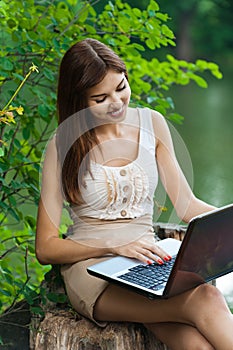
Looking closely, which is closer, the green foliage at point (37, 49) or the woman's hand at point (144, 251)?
the woman's hand at point (144, 251)

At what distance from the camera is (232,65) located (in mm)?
13984

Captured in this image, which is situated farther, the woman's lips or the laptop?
the woman's lips

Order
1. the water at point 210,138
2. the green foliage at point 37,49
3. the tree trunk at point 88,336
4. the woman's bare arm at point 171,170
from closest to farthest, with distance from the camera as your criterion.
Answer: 1. the tree trunk at point 88,336
2. the woman's bare arm at point 171,170
3. the green foliage at point 37,49
4. the water at point 210,138

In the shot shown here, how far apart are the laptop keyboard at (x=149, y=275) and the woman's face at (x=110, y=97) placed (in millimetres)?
374

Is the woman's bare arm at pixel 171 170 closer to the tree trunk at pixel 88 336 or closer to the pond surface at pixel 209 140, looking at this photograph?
the pond surface at pixel 209 140

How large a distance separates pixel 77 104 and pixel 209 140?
5033 millimetres

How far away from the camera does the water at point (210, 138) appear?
495 cm

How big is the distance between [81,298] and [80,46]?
59 cm

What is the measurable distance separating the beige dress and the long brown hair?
4 centimetres

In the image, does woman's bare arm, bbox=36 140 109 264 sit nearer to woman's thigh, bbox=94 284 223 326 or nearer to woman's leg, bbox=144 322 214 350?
woman's thigh, bbox=94 284 223 326

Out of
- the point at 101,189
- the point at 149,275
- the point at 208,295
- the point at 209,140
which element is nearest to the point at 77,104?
the point at 101,189

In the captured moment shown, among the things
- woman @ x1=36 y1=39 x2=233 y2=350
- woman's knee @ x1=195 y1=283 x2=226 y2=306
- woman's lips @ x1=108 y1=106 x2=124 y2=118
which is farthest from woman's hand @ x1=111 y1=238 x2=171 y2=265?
woman's lips @ x1=108 y1=106 x2=124 y2=118

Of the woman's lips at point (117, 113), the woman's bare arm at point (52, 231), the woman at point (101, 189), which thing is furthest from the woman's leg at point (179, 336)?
the woman's lips at point (117, 113)

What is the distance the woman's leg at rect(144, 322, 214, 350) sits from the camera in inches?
69.5
